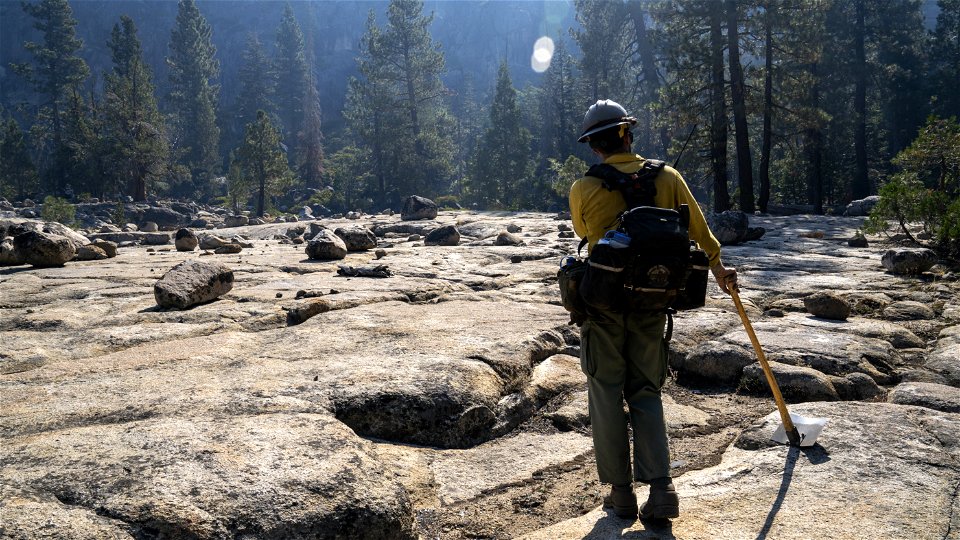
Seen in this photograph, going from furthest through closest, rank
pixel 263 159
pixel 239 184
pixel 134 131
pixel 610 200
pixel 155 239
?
pixel 134 131 → pixel 239 184 → pixel 263 159 → pixel 155 239 → pixel 610 200

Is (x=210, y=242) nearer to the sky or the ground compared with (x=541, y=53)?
nearer to the ground

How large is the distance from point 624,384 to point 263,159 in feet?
101

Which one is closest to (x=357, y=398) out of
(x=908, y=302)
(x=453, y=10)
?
(x=908, y=302)

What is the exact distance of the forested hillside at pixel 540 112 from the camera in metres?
17.6

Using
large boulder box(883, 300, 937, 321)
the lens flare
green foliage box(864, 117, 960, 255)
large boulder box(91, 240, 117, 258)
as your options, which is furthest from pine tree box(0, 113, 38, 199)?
the lens flare

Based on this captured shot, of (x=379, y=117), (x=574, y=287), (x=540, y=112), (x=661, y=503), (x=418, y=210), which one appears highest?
(x=540, y=112)

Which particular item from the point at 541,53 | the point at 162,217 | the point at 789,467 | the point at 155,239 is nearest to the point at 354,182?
the point at 162,217

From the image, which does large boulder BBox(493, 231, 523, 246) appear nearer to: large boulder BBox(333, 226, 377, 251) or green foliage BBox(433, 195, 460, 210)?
large boulder BBox(333, 226, 377, 251)

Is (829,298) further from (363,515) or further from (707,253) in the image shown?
(363,515)

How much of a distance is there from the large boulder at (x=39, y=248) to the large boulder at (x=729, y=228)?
9570mm

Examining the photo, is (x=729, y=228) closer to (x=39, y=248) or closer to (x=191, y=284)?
(x=191, y=284)

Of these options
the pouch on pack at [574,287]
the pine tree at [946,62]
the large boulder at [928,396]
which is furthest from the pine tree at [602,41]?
the pouch on pack at [574,287]

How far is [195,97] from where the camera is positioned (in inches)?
2176

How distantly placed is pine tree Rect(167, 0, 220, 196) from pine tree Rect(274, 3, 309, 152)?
43.5 feet
